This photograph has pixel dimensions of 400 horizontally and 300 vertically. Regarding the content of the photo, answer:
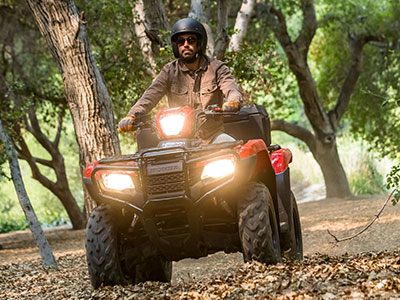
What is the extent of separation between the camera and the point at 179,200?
5266 millimetres

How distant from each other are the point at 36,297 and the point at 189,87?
244 centimetres

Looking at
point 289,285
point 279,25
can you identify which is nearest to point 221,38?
point 279,25

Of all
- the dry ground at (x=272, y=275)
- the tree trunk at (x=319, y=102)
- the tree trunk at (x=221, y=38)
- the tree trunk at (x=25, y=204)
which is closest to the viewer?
the dry ground at (x=272, y=275)

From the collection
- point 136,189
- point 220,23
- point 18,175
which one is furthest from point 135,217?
point 220,23

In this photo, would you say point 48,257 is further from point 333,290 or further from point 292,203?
point 333,290

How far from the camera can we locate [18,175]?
1020cm

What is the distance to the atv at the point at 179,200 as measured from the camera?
209 inches

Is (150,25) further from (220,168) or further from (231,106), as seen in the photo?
(220,168)

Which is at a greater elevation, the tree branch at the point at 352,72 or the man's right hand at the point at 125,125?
the tree branch at the point at 352,72

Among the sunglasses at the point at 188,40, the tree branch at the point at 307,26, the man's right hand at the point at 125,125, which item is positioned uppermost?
the tree branch at the point at 307,26

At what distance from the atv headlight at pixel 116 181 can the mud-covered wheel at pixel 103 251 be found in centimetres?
28

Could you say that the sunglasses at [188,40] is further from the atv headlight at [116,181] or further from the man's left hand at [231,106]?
the atv headlight at [116,181]

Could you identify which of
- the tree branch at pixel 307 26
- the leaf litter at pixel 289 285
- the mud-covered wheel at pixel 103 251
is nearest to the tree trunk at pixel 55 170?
the tree branch at pixel 307 26

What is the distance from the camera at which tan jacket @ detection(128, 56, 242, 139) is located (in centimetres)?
650
